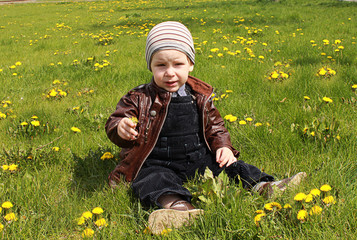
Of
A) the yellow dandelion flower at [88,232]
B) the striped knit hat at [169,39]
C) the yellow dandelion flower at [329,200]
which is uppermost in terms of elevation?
the striped knit hat at [169,39]

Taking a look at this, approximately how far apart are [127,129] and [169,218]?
0.58 meters

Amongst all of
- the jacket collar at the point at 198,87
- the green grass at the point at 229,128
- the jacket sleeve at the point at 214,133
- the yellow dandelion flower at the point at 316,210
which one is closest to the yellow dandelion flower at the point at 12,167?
the green grass at the point at 229,128

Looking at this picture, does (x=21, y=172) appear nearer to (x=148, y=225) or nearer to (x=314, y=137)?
(x=148, y=225)

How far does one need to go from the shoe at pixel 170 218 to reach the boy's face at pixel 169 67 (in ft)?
2.72

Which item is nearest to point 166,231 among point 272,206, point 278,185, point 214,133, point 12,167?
point 272,206

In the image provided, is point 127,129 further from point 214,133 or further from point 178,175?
point 214,133

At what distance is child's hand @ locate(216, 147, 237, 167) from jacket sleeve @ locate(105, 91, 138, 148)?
60 centimetres

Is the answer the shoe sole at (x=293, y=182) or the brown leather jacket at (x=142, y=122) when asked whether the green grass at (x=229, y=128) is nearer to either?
the shoe sole at (x=293, y=182)

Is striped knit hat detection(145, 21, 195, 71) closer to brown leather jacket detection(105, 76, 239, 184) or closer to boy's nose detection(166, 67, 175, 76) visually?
boy's nose detection(166, 67, 175, 76)

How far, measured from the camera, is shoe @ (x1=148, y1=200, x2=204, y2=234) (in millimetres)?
1668

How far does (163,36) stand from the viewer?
2021 mm

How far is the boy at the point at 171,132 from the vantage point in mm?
1990

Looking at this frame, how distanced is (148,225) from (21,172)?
1.15 m

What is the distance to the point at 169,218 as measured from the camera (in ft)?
5.56
